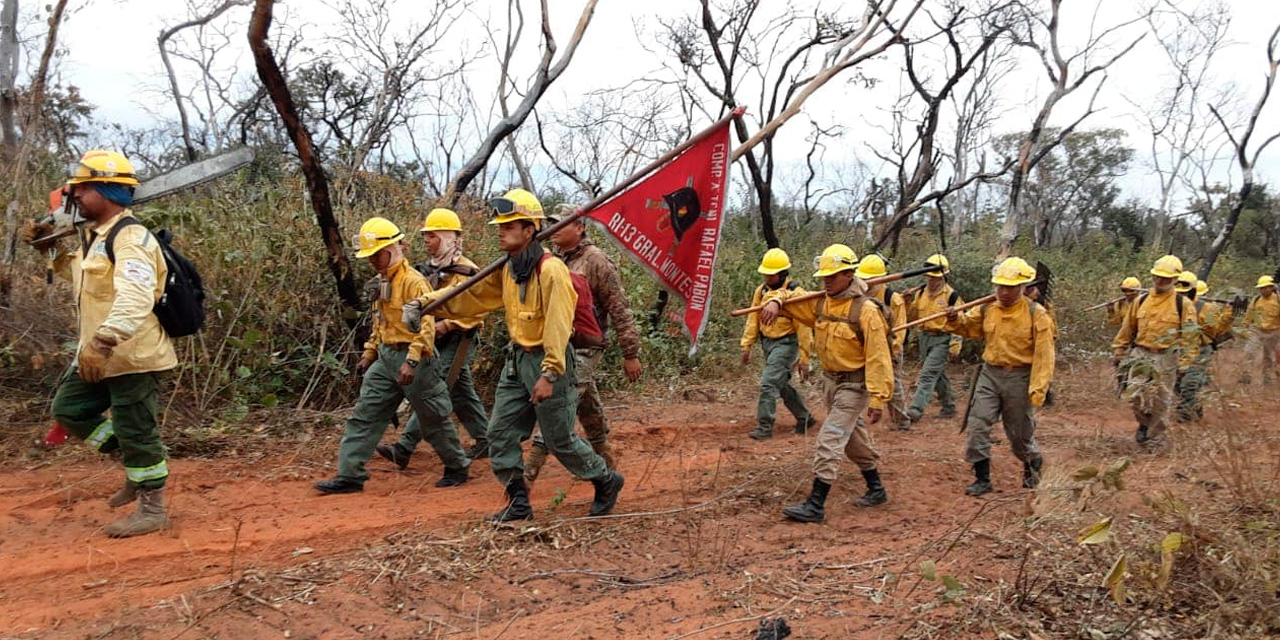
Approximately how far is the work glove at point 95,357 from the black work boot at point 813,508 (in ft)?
13.4

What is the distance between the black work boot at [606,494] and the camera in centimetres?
532

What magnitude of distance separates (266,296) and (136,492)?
2.83m

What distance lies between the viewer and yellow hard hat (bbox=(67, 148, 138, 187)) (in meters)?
4.44

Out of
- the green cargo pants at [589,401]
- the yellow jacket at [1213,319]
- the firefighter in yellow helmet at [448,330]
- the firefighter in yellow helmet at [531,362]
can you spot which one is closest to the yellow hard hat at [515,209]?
the firefighter in yellow helmet at [531,362]

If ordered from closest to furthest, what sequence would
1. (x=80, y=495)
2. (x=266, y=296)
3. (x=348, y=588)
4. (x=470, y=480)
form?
(x=348, y=588)
(x=80, y=495)
(x=470, y=480)
(x=266, y=296)

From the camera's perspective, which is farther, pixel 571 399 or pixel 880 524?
pixel 880 524

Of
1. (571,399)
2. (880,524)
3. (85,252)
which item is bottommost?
(880,524)

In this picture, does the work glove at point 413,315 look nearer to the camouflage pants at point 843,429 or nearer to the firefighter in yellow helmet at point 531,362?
the firefighter in yellow helmet at point 531,362

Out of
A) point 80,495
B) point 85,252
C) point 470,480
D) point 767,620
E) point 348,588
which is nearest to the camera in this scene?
point 767,620

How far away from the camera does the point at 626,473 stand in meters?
6.75

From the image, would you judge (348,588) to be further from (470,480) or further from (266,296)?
(266,296)

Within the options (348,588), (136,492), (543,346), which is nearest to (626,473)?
(543,346)

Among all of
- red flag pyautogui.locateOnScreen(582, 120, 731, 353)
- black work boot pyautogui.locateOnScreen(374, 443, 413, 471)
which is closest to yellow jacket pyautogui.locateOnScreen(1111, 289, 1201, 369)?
red flag pyautogui.locateOnScreen(582, 120, 731, 353)

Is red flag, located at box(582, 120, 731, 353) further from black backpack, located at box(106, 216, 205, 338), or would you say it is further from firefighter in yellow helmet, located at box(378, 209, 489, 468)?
black backpack, located at box(106, 216, 205, 338)
